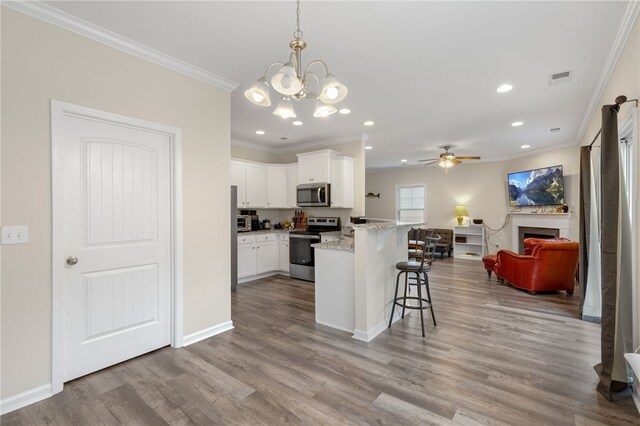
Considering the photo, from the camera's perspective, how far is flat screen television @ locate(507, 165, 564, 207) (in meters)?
6.25

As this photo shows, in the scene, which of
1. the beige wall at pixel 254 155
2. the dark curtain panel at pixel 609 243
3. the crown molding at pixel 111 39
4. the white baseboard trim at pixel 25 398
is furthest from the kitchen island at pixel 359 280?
the beige wall at pixel 254 155

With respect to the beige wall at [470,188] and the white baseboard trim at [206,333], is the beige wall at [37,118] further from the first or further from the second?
the beige wall at [470,188]

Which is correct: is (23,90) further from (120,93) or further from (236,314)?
(236,314)

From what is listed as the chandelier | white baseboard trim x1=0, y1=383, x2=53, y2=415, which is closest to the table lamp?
the chandelier

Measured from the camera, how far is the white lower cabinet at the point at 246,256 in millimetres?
5277

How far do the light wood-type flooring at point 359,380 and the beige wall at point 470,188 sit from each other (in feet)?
15.2

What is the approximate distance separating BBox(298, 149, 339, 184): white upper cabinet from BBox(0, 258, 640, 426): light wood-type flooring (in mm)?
2806

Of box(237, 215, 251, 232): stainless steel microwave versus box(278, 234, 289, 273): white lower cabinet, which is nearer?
box(237, 215, 251, 232): stainless steel microwave

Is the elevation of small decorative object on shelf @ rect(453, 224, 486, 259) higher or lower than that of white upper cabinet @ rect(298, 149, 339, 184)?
lower

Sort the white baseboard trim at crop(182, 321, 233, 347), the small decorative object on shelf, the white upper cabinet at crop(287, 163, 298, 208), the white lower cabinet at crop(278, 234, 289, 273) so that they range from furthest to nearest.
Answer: the small decorative object on shelf
the white upper cabinet at crop(287, 163, 298, 208)
the white lower cabinet at crop(278, 234, 289, 273)
the white baseboard trim at crop(182, 321, 233, 347)

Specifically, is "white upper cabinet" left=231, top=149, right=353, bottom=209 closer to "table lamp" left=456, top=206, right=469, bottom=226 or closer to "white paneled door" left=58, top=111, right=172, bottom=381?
"white paneled door" left=58, top=111, right=172, bottom=381

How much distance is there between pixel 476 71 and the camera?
2932 millimetres

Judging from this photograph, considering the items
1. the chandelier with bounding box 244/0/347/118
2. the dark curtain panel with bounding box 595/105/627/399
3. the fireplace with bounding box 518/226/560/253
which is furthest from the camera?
the fireplace with bounding box 518/226/560/253

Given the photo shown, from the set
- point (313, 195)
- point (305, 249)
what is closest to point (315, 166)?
point (313, 195)
